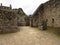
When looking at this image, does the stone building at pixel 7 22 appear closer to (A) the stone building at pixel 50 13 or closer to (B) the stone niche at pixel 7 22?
(B) the stone niche at pixel 7 22

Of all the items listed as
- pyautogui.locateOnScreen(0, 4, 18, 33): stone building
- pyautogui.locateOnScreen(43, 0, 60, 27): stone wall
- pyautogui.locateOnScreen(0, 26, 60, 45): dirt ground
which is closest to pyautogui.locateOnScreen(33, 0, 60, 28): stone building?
pyautogui.locateOnScreen(43, 0, 60, 27): stone wall

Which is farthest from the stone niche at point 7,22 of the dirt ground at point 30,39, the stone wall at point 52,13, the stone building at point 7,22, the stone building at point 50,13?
the stone wall at point 52,13

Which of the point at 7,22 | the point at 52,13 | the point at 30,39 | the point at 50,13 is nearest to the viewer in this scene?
the point at 30,39

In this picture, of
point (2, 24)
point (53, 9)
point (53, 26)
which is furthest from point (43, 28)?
point (2, 24)

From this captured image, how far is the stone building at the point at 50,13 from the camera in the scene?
12.9m

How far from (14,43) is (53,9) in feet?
22.8

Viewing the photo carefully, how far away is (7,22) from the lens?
40.1 ft

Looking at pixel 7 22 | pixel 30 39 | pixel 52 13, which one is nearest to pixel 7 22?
pixel 7 22

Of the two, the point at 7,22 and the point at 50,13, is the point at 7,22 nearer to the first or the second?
the point at 7,22

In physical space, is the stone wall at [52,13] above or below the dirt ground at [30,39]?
above

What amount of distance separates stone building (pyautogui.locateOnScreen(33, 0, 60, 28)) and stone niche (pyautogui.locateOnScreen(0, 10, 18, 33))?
3498 mm

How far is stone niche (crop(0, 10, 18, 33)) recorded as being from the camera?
11.9 metres

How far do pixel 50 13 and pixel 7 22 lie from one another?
5.20 meters

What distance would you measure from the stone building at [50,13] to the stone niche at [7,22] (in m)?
3.50
